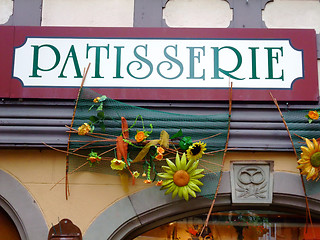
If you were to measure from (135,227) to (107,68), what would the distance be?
1606 mm

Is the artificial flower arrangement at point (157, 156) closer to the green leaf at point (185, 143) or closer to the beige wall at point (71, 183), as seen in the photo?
the green leaf at point (185, 143)

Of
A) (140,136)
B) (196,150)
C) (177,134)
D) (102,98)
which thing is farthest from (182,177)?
(102,98)

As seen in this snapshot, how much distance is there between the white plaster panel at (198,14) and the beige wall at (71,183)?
4.61 ft

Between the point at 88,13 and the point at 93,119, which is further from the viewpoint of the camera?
the point at 88,13

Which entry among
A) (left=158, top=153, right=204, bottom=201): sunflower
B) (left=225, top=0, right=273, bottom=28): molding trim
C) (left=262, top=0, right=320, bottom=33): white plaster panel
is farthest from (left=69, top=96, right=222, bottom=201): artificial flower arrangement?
(left=262, top=0, right=320, bottom=33): white plaster panel

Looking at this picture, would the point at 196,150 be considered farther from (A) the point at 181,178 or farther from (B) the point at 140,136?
(B) the point at 140,136

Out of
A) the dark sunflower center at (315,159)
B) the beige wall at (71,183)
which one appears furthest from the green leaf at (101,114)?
the dark sunflower center at (315,159)

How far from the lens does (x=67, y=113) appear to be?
461 cm

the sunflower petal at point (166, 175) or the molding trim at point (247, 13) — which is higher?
the molding trim at point (247, 13)

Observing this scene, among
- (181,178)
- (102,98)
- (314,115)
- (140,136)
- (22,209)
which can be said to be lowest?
(22,209)

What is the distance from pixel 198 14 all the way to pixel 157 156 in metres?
1.62

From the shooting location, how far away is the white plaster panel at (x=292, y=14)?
4.85 meters

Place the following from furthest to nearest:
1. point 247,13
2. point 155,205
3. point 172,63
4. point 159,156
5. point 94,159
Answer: point 247,13 → point 172,63 → point 155,205 → point 94,159 → point 159,156

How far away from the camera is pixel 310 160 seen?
4.30 meters
